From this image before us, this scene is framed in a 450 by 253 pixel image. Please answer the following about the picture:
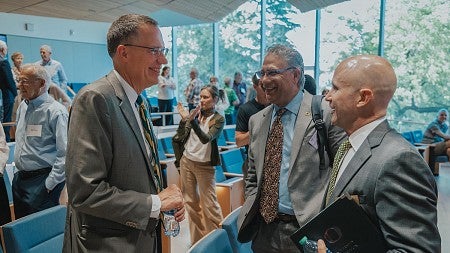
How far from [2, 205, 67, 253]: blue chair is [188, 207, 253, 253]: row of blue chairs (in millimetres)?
731

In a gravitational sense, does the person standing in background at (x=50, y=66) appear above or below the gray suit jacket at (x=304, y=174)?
above

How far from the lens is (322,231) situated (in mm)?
1098

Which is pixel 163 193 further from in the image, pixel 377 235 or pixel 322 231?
pixel 377 235

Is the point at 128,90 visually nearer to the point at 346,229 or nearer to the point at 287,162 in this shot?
the point at 287,162

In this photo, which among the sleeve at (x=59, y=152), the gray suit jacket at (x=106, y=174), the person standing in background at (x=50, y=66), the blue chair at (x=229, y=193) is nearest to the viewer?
the gray suit jacket at (x=106, y=174)

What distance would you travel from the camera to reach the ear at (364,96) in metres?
1.14

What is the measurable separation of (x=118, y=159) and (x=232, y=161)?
334 cm

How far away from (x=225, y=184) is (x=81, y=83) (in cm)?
781

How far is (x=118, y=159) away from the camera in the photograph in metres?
1.33

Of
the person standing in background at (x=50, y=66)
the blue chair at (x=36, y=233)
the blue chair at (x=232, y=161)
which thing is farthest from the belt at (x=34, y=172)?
the person standing in background at (x=50, y=66)

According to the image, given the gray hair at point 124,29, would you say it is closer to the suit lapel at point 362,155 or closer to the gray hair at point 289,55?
the gray hair at point 289,55

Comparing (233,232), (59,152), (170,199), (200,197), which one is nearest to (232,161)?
(200,197)

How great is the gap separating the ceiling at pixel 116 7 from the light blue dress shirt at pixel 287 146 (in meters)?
6.86

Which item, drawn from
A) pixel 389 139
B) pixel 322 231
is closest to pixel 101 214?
pixel 322 231
